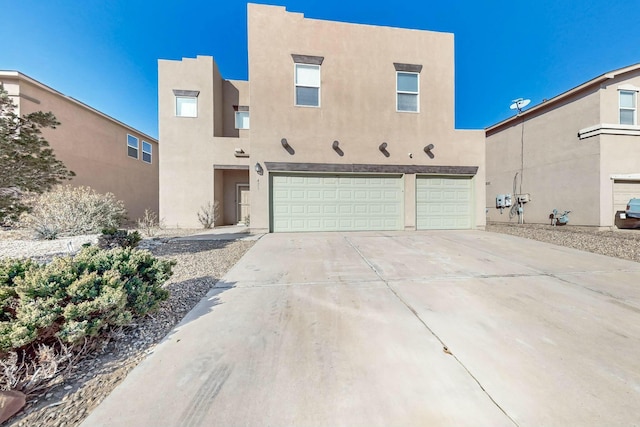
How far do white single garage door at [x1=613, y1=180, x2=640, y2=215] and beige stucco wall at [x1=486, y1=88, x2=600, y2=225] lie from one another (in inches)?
28.9

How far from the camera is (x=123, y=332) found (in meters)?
2.36

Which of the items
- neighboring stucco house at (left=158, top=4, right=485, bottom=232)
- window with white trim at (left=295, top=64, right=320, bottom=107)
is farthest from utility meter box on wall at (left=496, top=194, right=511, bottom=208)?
window with white trim at (left=295, top=64, right=320, bottom=107)

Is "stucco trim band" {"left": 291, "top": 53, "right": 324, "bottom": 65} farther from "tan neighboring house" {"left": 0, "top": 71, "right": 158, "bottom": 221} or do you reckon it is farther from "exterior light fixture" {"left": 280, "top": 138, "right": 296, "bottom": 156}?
"tan neighboring house" {"left": 0, "top": 71, "right": 158, "bottom": 221}

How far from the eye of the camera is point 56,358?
6.02 feet

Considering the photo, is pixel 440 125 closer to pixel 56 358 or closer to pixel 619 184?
pixel 619 184

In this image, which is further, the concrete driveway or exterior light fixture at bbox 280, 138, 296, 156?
exterior light fixture at bbox 280, 138, 296, 156

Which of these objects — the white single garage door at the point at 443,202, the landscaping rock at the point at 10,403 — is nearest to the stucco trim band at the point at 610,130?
the white single garage door at the point at 443,202

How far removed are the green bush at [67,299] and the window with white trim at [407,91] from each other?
931 centimetres

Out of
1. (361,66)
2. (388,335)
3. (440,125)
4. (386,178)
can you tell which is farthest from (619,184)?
(388,335)

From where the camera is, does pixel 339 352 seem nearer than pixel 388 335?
Yes

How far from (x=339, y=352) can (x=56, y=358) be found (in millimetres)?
2202

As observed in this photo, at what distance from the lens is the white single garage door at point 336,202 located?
8.51m

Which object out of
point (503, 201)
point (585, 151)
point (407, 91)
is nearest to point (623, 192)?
point (585, 151)

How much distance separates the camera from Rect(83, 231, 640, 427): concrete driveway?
1.52m
